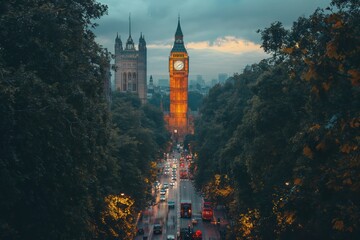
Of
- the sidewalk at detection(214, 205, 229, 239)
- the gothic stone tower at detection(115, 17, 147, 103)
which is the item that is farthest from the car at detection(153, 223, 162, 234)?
the gothic stone tower at detection(115, 17, 147, 103)

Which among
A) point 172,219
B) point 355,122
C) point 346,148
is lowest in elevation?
point 172,219

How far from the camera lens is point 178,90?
604ft

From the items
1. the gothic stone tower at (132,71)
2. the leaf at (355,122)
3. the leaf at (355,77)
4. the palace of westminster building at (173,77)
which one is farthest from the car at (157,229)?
the palace of westminster building at (173,77)

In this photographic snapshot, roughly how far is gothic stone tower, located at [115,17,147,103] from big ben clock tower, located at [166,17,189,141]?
8.60 metres

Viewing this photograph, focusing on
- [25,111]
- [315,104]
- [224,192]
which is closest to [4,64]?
[25,111]

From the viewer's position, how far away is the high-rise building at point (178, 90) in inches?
7170

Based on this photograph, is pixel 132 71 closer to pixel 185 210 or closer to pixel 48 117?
pixel 185 210

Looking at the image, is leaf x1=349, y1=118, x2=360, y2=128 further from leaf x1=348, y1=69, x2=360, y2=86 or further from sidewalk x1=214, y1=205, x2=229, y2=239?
sidewalk x1=214, y1=205, x2=229, y2=239

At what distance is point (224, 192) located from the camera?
56500 millimetres

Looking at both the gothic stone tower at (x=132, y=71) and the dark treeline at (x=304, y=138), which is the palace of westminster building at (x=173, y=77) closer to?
the gothic stone tower at (x=132, y=71)

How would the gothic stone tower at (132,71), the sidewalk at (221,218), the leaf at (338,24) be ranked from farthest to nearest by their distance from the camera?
the gothic stone tower at (132,71) < the sidewalk at (221,218) < the leaf at (338,24)

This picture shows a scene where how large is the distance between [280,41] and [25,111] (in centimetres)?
1920

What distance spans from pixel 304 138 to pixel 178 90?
541ft

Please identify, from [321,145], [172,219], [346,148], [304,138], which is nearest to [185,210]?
[172,219]
